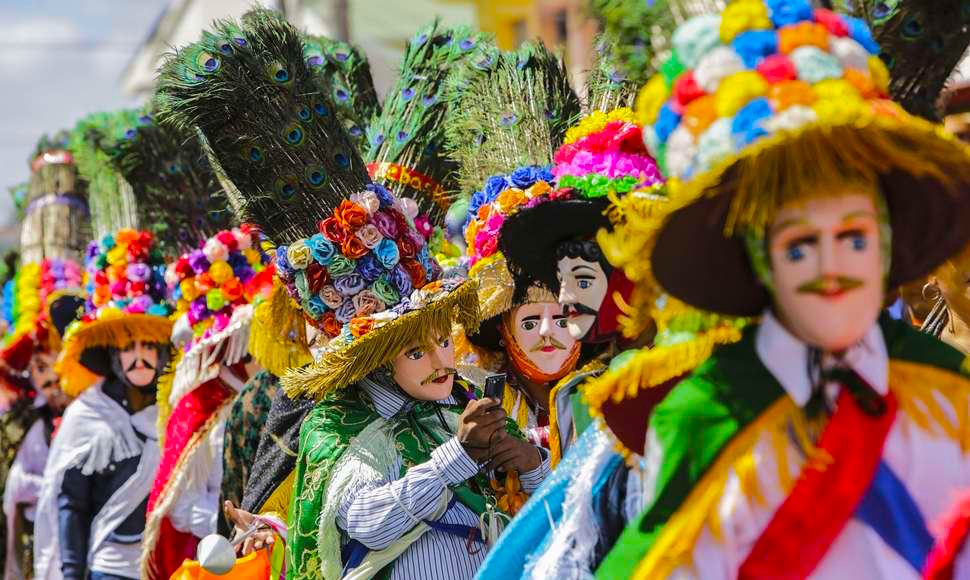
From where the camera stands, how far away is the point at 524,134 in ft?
17.6

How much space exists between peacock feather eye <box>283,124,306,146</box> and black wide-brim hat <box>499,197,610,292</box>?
2.57ft

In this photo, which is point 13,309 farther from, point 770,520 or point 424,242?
point 770,520

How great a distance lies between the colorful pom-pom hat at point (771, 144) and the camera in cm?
252

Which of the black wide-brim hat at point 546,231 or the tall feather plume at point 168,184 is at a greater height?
the tall feather plume at point 168,184

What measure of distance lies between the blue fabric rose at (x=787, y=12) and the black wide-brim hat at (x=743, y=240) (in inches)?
12.4

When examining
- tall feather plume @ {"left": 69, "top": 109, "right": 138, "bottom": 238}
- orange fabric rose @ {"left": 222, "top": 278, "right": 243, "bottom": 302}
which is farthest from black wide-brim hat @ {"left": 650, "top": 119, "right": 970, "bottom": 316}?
tall feather plume @ {"left": 69, "top": 109, "right": 138, "bottom": 238}

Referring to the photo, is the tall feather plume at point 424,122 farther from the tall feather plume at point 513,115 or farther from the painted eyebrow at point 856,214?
the painted eyebrow at point 856,214

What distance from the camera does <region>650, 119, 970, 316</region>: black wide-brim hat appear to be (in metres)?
2.63

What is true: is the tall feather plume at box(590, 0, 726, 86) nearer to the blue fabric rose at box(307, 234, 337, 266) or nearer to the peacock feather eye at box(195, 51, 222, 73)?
the blue fabric rose at box(307, 234, 337, 266)

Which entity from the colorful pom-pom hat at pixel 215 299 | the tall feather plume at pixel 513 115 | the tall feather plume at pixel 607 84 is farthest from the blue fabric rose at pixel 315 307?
the colorful pom-pom hat at pixel 215 299

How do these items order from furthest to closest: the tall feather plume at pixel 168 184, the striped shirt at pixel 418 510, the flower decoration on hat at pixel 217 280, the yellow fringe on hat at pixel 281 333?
the tall feather plume at pixel 168 184 < the flower decoration on hat at pixel 217 280 < the yellow fringe on hat at pixel 281 333 < the striped shirt at pixel 418 510

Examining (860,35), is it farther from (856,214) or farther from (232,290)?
(232,290)

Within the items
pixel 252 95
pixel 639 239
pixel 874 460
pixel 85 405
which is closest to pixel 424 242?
pixel 252 95

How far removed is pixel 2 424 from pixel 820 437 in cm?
709
